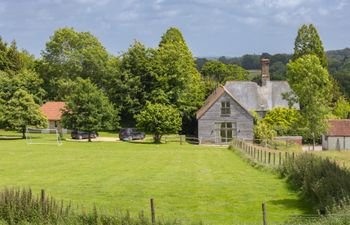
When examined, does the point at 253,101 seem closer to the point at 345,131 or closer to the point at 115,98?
the point at 345,131

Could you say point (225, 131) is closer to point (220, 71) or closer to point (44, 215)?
point (220, 71)

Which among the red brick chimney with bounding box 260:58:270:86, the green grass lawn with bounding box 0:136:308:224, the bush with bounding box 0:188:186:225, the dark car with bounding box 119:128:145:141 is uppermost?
the red brick chimney with bounding box 260:58:270:86

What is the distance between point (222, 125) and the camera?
217ft

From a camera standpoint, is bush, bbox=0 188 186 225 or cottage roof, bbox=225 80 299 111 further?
cottage roof, bbox=225 80 299 111

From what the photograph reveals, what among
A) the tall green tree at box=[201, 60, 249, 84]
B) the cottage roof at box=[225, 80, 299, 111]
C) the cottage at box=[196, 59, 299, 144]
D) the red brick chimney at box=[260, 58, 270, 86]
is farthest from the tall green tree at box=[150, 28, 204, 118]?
the tall green tree at box=[201, 60, 249, 84]

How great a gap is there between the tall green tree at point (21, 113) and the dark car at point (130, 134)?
9825 mm

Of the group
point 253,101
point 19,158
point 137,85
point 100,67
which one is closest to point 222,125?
point 253,101

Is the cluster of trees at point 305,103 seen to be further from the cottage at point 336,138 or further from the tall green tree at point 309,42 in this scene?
→ the tall green tree at point 309,42

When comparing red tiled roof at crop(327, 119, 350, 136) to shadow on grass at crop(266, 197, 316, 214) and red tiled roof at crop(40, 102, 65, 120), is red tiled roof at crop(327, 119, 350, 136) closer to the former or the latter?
red tiled roof at crop(40, 102, 65, 120)

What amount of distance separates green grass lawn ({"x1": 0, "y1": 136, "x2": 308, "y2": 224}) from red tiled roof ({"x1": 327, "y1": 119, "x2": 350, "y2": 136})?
88.2ft

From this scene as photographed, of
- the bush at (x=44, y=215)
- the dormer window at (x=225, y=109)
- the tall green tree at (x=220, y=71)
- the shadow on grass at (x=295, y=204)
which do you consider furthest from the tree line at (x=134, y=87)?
the bush at (x=44, y=215)

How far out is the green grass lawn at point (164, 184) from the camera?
19.7 meters

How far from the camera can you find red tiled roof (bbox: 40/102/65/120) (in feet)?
256

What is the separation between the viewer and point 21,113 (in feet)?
199
